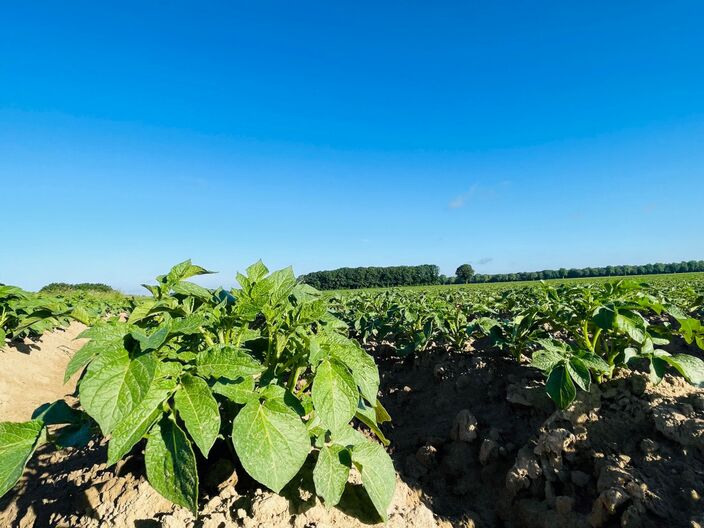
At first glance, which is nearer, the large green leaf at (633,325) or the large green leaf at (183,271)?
the large green leaf at (183,271)

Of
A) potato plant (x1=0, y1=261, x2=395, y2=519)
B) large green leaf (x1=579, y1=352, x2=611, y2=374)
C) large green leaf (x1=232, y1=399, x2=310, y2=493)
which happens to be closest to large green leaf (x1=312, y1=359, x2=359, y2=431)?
potato plant (x1=0, y1=261, x2=395, y2=519)

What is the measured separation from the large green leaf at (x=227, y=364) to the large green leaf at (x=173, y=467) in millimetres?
226

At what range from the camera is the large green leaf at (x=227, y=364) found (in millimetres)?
1434

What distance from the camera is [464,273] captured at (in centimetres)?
9356

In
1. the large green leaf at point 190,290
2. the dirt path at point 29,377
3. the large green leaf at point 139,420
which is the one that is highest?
the large green leaf at point 190,290

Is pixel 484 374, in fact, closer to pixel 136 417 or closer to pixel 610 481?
pixel 610 481

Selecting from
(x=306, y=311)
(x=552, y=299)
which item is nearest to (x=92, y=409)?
(x=306, y=311)

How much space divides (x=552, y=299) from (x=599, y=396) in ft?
3.77

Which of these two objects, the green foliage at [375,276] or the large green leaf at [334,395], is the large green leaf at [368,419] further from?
the green foliage at [375,276]

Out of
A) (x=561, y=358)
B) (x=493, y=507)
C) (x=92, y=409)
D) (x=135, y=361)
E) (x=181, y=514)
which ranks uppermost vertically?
(x=135, y=361)

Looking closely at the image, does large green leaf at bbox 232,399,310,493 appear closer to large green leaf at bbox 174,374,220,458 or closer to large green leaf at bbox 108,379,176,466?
large green leaf at bbox 174,374,220,458

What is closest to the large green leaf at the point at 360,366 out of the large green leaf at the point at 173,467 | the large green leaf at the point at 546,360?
the large green leaf at the point at 173,467

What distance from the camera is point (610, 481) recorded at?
218 centimetres

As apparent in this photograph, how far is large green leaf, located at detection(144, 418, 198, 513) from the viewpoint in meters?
1.33
